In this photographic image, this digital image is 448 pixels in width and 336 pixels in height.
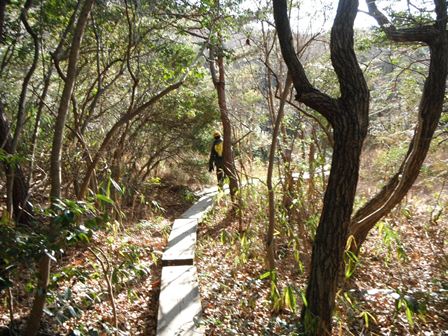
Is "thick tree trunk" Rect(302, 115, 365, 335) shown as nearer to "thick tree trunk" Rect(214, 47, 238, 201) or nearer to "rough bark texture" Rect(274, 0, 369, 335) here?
"rough bark texture" Rect(274, 0, 369, 335)

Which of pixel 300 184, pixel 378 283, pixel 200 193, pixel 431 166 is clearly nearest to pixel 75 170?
pixel 300 184

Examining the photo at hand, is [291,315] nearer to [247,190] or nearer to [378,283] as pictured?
[378,283]

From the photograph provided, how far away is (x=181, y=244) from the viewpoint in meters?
5.96

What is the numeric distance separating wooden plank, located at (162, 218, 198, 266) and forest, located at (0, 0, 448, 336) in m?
0.18

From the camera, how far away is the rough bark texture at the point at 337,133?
10.1 feet

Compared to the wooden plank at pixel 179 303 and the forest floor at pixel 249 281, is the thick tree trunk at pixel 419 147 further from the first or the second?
the wooden plank at pixel 179 303

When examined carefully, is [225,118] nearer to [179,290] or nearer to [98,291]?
[179,290]

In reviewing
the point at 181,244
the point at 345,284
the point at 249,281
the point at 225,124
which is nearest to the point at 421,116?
the point at 345,284

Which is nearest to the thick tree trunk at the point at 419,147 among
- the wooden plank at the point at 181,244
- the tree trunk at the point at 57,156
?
the wooden plank at the point at 181,244

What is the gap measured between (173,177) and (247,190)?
581 centimetres

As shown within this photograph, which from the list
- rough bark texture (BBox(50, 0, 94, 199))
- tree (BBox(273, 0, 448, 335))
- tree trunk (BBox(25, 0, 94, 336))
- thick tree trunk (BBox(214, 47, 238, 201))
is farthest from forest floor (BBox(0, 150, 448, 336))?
thick tree trunk (BBox(214, 47, 238, 201))

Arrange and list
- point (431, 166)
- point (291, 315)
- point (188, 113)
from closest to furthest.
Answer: point (291, 315)
point (431, 166)
point (188, 113)

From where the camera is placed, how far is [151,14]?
502cm

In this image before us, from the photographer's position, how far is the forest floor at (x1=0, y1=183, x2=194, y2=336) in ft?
8.33
